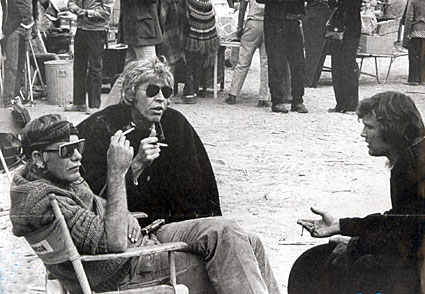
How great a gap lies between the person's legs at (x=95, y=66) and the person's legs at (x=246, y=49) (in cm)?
68

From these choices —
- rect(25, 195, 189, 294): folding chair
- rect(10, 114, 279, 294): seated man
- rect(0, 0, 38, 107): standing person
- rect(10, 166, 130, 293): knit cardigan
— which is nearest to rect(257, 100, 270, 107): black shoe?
rect(10, 114, 279, 294): seated man

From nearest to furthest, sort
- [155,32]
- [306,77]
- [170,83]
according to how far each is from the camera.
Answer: [170,83] < [155,32] < [306,77]

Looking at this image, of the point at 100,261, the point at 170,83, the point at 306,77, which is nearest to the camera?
the point at 100,261

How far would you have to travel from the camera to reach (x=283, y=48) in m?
3.81

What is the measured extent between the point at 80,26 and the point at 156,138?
65 centimetres

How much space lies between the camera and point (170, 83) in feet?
10.8

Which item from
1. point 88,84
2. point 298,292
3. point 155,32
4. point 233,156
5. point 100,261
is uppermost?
point 155,32

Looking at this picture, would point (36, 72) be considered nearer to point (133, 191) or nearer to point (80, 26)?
point (80, 26)

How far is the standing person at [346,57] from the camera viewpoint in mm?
3635

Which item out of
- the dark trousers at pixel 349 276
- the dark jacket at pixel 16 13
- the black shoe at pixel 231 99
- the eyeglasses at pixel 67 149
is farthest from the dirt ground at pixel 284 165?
the eyeglasses at pixel 67 149

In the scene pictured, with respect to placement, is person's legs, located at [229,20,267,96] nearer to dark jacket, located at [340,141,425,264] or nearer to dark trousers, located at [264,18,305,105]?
dark trousers, located at [264,18,305,105]

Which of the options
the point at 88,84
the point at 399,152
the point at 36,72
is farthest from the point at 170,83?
the point at 399,152

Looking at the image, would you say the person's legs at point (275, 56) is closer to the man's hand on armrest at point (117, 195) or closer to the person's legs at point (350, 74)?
the person's legs at point (350, 74)

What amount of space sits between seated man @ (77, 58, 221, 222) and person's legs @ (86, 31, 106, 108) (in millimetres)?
133
